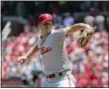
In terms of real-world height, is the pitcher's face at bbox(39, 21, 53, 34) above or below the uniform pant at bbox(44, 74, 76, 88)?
above

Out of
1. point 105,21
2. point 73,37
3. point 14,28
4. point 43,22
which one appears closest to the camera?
point 43,22

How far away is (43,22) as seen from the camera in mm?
5945

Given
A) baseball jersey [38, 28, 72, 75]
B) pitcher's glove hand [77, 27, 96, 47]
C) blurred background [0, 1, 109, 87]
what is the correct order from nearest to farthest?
pitcher's glove hand [77, 27, 96, 47], baseball jersey [38, 28, 72, 75], blurred background [0, 1, 109, 87]

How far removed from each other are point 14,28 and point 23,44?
1538 millimetres

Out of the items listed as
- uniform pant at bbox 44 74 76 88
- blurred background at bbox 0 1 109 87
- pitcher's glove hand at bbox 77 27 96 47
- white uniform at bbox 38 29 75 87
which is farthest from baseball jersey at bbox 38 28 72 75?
blurred background at bbox 0 1 109 87

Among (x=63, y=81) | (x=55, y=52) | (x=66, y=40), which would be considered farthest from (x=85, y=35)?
(x=66, y=40)

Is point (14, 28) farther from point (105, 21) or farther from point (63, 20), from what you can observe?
point (105, 21)

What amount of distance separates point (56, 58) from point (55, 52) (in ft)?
0.24

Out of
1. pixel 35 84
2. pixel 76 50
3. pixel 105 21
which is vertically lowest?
pixel 35 84

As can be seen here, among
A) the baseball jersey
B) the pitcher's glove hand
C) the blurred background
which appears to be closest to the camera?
the pitcher's glove hand

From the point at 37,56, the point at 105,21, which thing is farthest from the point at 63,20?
the point at 37,56

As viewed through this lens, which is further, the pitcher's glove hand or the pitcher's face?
the pitcher's face

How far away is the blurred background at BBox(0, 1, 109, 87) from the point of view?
1074 cm

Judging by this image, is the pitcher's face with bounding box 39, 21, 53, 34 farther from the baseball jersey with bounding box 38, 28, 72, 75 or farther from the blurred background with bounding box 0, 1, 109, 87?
the blurred background with bounding box 0, 1, 109, 87
